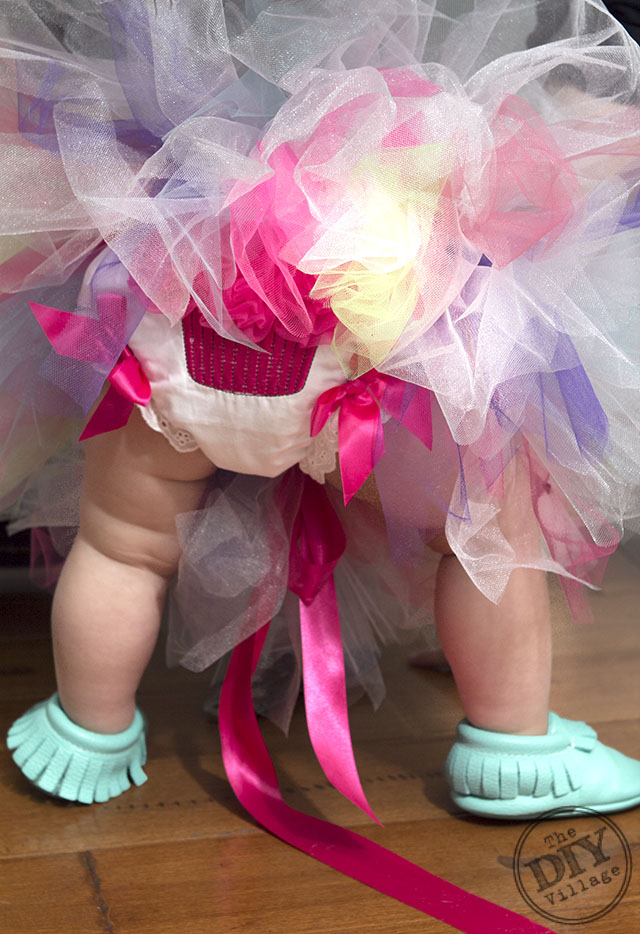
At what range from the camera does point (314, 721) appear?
87 centimetres

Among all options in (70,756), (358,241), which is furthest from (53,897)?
(358,241)

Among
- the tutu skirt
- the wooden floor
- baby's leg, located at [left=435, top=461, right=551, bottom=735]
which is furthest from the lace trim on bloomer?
the wooden floor

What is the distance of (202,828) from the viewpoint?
85 centimetres

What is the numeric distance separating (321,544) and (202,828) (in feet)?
0.78

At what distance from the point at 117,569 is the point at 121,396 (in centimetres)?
16

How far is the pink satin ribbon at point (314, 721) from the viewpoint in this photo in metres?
0.82

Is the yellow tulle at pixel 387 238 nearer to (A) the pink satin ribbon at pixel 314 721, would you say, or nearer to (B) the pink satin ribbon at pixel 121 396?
(B) the pink satin ribbon at pixel 121 396

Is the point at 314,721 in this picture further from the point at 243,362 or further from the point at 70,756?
the point at 243,362

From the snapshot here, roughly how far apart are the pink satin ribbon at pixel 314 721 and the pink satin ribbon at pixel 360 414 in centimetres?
16

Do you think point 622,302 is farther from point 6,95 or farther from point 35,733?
point 35,733

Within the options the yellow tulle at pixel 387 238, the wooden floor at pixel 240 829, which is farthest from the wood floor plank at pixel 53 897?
the yellow tulle at pixel 387 238

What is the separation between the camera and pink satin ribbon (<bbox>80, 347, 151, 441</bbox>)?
726mm

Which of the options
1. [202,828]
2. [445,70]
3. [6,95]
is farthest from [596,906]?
[6,95]

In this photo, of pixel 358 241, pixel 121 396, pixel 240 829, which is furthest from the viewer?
pixel 240 829
